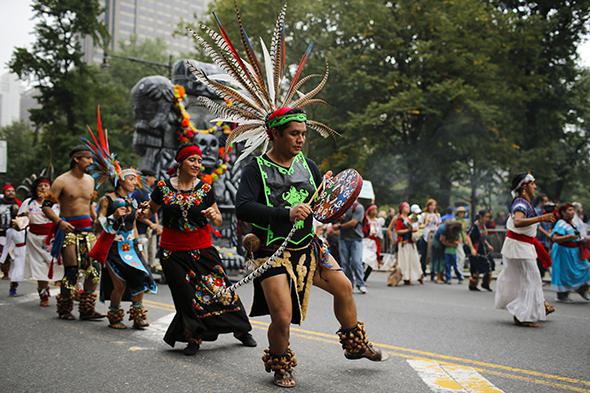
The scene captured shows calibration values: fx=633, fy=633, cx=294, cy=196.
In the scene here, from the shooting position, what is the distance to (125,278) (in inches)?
280

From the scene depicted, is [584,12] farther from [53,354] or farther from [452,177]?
[53,354]

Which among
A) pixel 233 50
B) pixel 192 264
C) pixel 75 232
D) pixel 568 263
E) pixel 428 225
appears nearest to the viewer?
pixel 233 50

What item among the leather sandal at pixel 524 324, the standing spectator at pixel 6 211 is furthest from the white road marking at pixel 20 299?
the leather sandal at pixel 524 324

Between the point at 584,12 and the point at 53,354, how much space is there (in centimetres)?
2800

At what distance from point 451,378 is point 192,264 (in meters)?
2.59

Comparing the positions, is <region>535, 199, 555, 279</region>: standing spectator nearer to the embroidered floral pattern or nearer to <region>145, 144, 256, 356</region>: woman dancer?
<region>145, 144, 256, 356</region>: woman dancer

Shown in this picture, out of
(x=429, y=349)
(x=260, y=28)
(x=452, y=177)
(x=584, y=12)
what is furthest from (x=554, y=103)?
(x=429, y=349)

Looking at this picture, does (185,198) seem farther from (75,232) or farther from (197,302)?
(75,232)

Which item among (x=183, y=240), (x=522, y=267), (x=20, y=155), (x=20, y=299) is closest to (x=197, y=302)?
(x=183, y=240)

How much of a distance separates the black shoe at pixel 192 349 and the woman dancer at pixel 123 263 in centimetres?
143

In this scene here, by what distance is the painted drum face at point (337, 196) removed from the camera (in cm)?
445

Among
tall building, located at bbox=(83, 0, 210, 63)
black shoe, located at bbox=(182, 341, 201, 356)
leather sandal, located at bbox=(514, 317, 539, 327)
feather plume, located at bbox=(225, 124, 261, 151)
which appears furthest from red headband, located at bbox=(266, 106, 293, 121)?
tall building, located at bbox=(83, 0, 210, 63)

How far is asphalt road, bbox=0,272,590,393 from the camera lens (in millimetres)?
4648

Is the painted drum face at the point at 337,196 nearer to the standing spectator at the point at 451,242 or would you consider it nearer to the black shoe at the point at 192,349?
the black shoe at the point at 192,349
